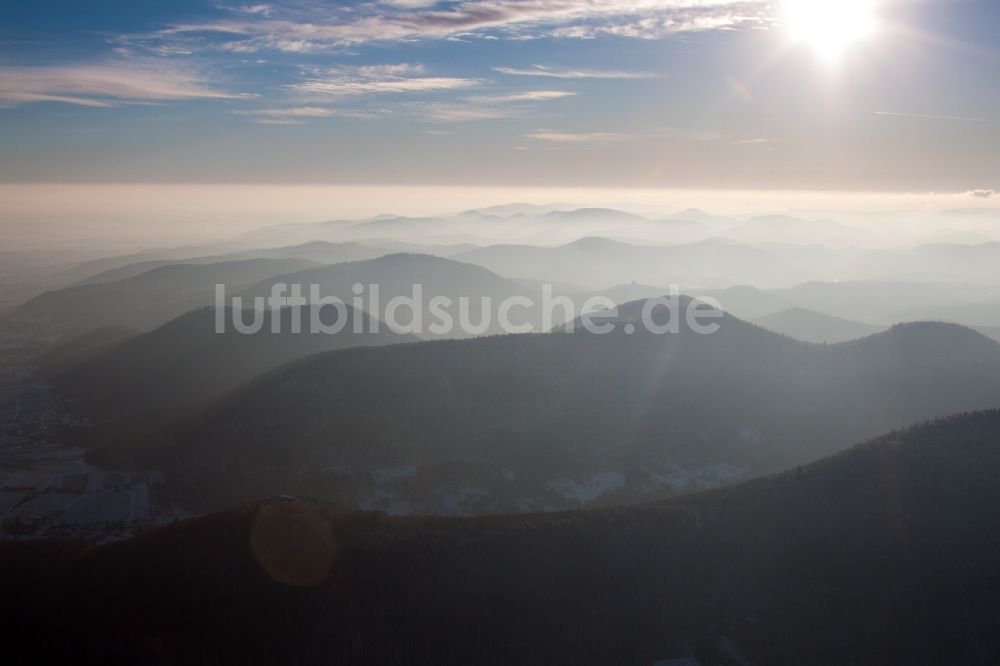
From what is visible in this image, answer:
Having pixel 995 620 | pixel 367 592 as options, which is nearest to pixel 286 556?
pixel 367 592

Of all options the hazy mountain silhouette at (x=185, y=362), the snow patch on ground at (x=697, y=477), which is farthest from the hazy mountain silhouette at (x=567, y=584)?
the hazy mountain silhouette at (x=185, y=362)

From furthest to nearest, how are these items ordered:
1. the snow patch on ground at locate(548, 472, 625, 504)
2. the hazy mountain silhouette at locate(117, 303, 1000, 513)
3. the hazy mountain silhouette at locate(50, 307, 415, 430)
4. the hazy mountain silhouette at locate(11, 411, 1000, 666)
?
1. the hazy mountain silhouette at locate(50, 307, 415, 430)
2. the hazy mountain silhouette at locate(117, 303, 1000, 513)
3. the snow patch on ground at locate(548, 472, 625, 504)
4. the hazy mountain silhouette at locate(11, 411, 1000, 666)

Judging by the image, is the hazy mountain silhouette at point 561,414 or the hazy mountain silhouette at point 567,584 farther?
the hazy mountain silhouette at point 561,414

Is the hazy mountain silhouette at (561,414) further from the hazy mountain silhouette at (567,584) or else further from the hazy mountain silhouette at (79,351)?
the hazy mountain silhouette at (79,351)

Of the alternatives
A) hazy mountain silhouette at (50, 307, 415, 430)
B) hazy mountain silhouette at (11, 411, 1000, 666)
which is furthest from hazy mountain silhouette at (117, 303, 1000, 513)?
hazy mountain silhouette at (50, 307, 415, 430)

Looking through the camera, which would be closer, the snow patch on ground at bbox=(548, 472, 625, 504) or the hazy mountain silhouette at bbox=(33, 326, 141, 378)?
the snow patch on ground at bbox=(548, 472, 625, 504)

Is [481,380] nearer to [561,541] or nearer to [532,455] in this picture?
[532,455]

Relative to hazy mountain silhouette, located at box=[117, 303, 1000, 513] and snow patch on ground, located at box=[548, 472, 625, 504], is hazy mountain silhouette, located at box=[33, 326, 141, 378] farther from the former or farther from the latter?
snow patch on ground, located at box=[548, 472, 625, 504]
